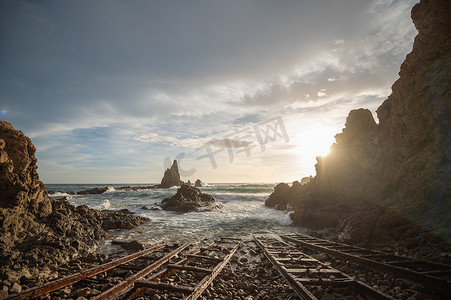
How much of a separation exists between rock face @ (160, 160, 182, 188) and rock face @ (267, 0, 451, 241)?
69818 mm

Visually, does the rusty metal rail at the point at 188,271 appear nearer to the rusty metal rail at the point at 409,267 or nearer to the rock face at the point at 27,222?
the rock face at the point at 27,222

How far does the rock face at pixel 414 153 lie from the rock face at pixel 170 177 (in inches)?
2749

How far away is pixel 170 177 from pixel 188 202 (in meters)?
55.8

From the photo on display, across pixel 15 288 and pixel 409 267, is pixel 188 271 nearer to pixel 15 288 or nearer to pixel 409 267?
pixel 15 288

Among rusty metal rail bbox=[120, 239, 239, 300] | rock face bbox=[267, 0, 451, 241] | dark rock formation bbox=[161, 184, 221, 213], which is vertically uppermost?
rock face bbox=[267, 0, 451, 241]

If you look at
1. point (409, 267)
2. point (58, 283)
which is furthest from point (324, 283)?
point (58, 283)

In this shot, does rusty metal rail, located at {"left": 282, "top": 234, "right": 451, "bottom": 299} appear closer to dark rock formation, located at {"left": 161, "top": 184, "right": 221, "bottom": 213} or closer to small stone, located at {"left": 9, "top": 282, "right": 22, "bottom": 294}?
small stone, located at {"left": 9, "top": 282, "right": 22, "bottom": 294}

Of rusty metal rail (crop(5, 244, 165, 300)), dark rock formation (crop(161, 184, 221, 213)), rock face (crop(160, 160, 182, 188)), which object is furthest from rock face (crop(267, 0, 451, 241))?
rock face (crop(160, 160, 182, 188))

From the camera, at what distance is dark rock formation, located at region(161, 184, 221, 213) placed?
23.6 m

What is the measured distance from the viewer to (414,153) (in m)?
9.70

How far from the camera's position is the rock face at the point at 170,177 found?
77.3 m

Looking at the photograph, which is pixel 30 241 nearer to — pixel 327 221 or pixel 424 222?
pixel 424 222

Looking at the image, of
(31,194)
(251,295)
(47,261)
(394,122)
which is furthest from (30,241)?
(394,122)

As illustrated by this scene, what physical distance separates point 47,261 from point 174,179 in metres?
74.8
